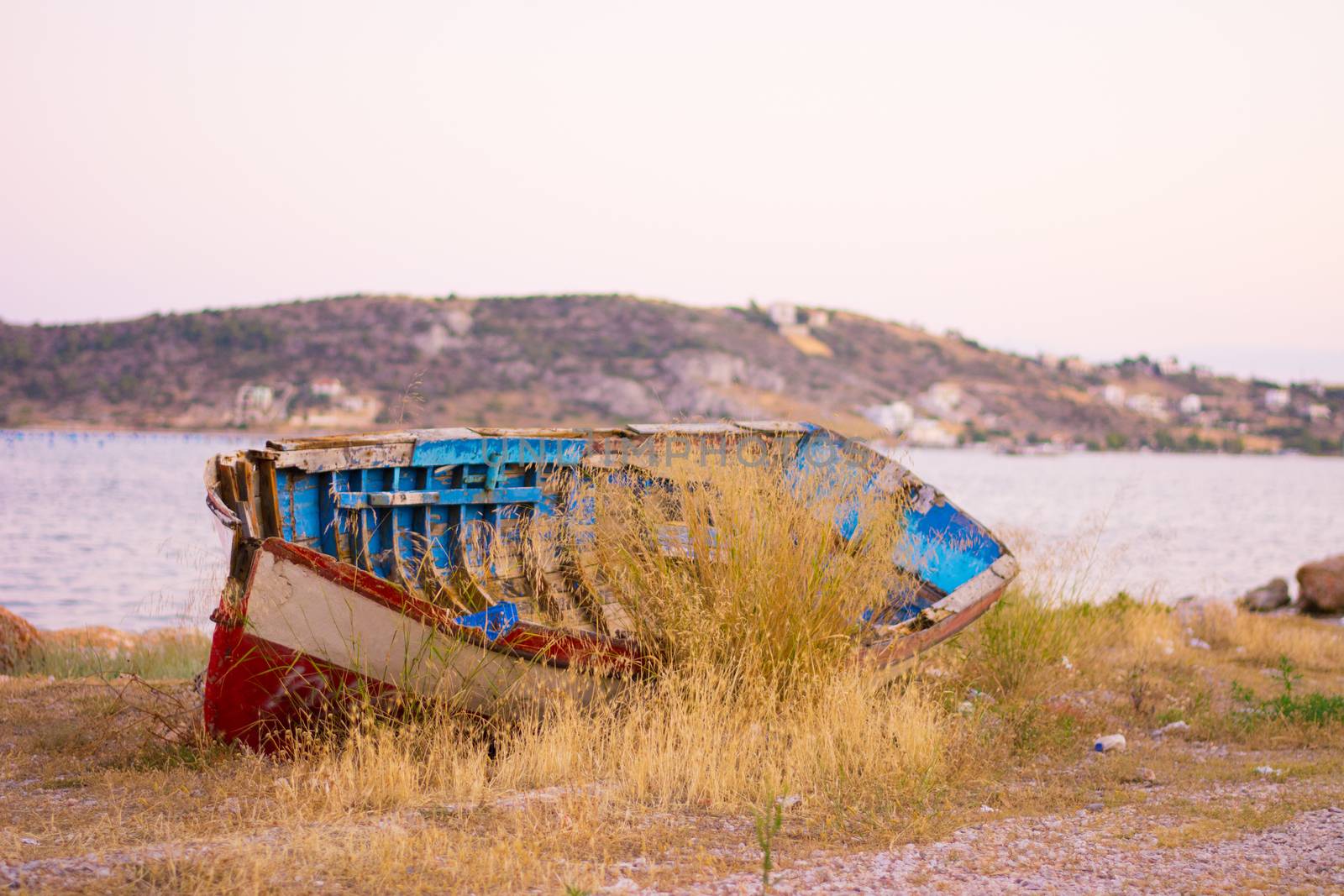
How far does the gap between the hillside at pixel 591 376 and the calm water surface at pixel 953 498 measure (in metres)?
3.46

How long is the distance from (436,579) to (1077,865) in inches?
157

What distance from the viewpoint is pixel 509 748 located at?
6.29 meters

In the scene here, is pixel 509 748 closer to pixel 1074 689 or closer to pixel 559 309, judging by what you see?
pixel 1074 689

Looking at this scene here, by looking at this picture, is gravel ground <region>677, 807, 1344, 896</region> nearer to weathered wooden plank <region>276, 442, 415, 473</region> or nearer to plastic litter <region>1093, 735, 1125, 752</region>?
plastic litter <region>1093, 735, 1125, 752</region>

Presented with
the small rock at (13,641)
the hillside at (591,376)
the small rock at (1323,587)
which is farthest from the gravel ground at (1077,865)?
the hillside at (591,376)

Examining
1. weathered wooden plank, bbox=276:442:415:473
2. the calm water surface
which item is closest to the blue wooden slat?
weathered wooden plank, bbox=276:442:415:473

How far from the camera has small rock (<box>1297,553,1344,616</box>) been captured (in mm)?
17188

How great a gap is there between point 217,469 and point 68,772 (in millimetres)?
1800

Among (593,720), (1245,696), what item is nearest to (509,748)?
(593,720)

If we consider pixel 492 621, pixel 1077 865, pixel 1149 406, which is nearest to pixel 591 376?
pixel 1149 406

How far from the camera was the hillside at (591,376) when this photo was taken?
64250mm

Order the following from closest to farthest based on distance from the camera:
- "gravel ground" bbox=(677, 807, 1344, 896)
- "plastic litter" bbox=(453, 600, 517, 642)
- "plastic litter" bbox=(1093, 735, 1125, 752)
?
1. "gravel ground" bbox=(677, 807, 1344, 896)
2. "plastic litter" bbox=(453, 600, 517, 642)
3. "plastic litter" bbox=(1093, 735, 1125, 752)

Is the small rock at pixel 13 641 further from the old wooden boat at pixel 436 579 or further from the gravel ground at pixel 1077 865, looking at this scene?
the gravel ground at pixel 1077 865

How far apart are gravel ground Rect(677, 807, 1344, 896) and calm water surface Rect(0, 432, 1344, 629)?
3460 mm
